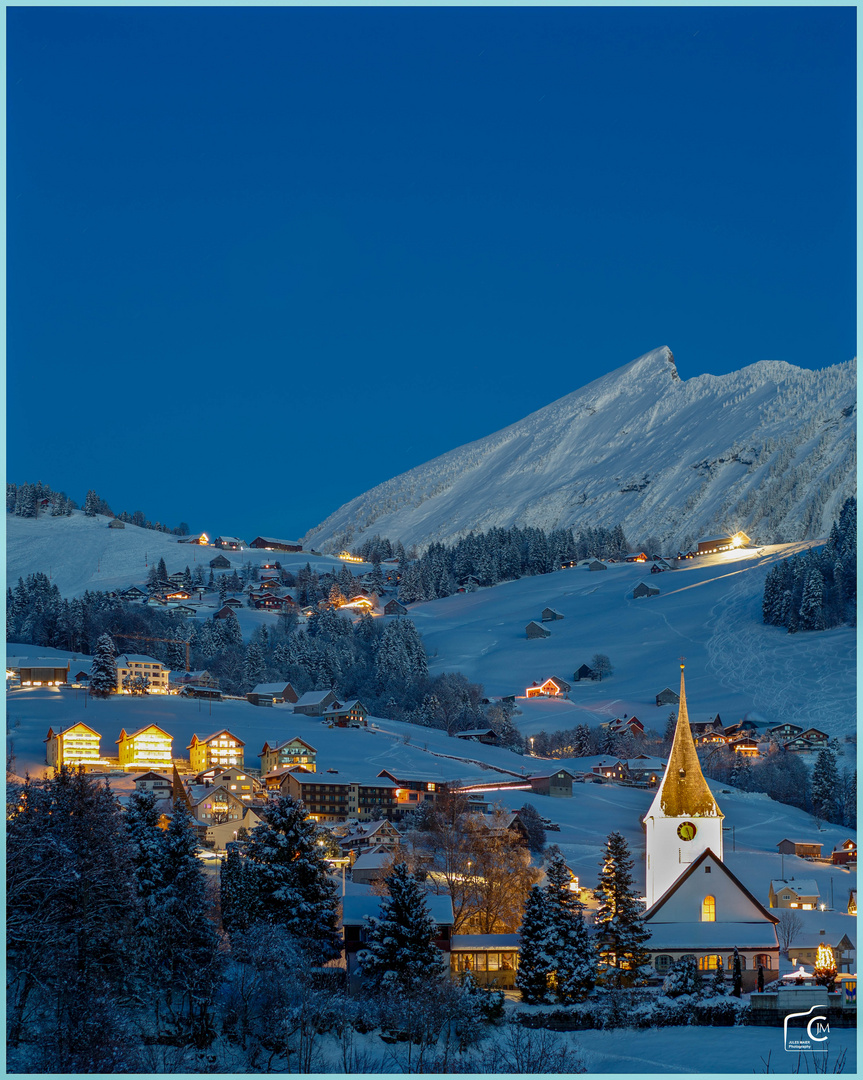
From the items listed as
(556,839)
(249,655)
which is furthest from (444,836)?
(249,655)

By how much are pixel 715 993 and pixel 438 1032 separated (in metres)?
7.56

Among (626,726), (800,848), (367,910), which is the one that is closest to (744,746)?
(626,726)

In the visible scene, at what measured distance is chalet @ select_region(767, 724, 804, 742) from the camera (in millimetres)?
84375

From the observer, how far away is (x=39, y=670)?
9244 centimetres

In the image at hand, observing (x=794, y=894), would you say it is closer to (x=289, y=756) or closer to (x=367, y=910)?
(x=367, y=910)

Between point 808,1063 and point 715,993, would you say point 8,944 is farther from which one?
point 715,993

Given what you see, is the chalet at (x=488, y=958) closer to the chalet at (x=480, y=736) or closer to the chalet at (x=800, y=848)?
the chalet at (x=800, y=848)

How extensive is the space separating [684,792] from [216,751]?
4214 centimetres

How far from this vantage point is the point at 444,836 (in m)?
45.1

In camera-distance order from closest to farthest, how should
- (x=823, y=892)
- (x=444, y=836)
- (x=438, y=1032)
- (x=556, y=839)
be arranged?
1. (x=438, y=1032)
2. (x=444, y=836)
3. (x=823, y=892)
4. (x=556, y=839)

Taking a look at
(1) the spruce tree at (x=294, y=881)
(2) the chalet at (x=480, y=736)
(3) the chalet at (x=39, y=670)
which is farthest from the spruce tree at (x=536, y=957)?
(3) the chalet at (x=39, y=670)

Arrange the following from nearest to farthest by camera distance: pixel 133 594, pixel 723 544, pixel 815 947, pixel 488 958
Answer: pixel 488 958
pixel 815 947
pixel 133 594
pixel 723 544

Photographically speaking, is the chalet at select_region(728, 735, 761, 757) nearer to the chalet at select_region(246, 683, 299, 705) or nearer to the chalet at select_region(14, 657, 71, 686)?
the chalet at select_region(246, 683, 299, 705)

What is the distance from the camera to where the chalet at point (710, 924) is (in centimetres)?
3281
